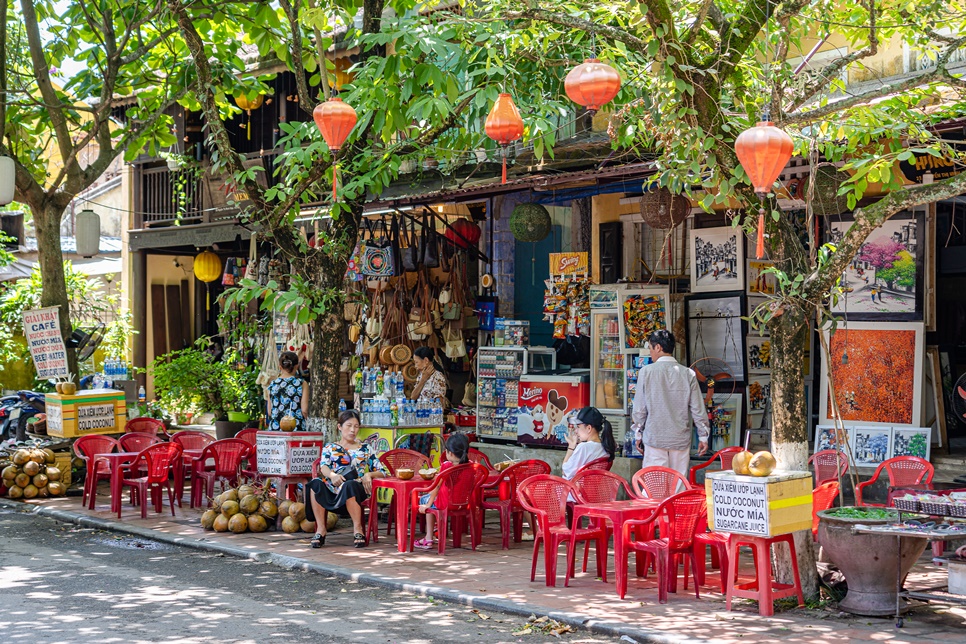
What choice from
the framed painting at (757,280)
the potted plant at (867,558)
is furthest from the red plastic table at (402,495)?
the framed painting at (757,280)

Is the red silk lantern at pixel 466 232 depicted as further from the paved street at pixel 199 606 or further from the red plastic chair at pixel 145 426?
the paved street at pixel 199 606

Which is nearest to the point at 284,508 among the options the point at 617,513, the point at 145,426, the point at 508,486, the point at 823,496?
the point at 508,486

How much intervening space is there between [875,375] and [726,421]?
1.93 metres

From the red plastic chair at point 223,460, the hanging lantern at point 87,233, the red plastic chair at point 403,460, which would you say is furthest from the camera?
the hanging lantern at point 87,233

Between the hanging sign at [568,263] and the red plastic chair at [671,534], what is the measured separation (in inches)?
234

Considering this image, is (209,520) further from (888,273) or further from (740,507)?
(888,273)

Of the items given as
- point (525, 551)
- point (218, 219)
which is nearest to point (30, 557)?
point (525, 551)

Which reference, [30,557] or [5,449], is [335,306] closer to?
[30,557]

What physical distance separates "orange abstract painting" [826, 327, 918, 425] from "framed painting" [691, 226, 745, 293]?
1546 mm

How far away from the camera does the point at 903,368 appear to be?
11.2 meters

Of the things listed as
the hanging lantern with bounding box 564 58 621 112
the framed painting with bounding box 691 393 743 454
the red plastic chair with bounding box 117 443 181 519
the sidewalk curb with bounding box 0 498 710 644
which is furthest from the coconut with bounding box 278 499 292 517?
the hanging lantern with bounding box 564 58 621 112

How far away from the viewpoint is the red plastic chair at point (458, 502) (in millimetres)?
10234

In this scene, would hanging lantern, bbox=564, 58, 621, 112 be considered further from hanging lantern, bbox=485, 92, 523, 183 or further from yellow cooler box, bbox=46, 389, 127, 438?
yellow cooler box, bbox=46, 389, 127, 438

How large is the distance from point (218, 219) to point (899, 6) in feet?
43.7
